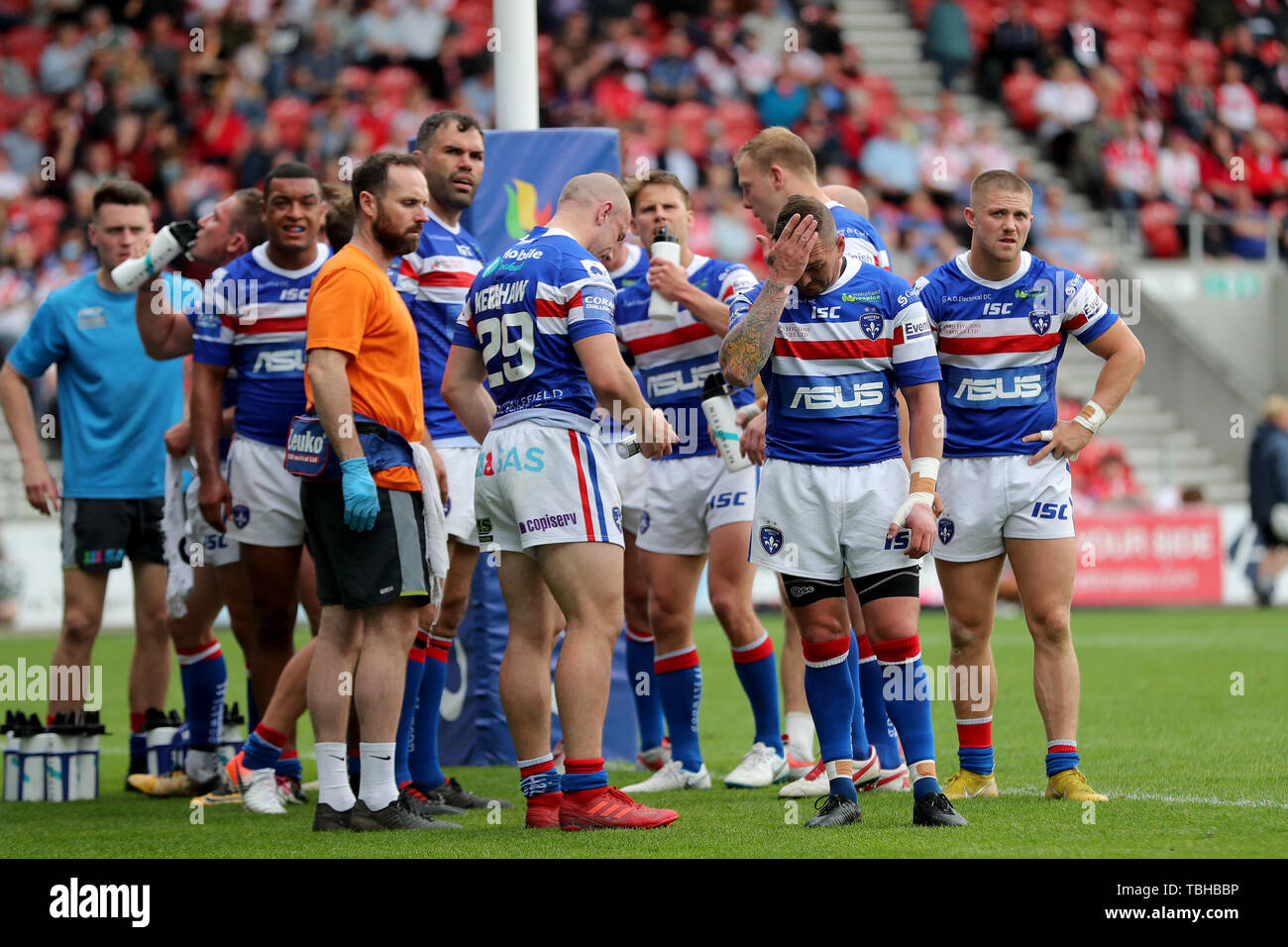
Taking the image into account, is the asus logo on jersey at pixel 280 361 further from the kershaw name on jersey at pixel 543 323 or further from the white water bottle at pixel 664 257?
the white water bottle at pixel 664 257

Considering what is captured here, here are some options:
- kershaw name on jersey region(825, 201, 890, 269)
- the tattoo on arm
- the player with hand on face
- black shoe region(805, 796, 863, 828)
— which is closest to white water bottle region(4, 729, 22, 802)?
the player with hand on face

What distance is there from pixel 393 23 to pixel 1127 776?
17.5 metres

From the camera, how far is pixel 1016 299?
6207 mm

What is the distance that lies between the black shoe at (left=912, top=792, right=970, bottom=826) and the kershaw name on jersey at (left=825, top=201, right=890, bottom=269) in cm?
210

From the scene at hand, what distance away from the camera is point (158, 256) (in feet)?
22.3

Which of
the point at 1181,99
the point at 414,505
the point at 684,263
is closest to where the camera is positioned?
the point at 414,505

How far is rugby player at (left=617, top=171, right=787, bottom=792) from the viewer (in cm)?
719

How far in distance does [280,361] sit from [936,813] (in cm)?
323

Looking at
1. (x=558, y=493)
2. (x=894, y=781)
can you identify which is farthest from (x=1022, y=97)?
(x=558, y=493)

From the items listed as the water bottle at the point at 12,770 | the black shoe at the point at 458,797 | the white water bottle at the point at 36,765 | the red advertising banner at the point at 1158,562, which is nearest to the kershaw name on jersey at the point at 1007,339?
the black shoe at the point at 458,797

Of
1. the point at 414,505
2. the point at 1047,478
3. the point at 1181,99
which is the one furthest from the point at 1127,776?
the point at 1181,99

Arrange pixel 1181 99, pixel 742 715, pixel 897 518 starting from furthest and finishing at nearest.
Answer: pixel 1181 99, pixel 742 715, pixel 897 518

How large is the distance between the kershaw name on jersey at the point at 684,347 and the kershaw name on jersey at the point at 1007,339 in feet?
4.19

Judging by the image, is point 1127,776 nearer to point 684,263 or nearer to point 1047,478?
point 1047,478
